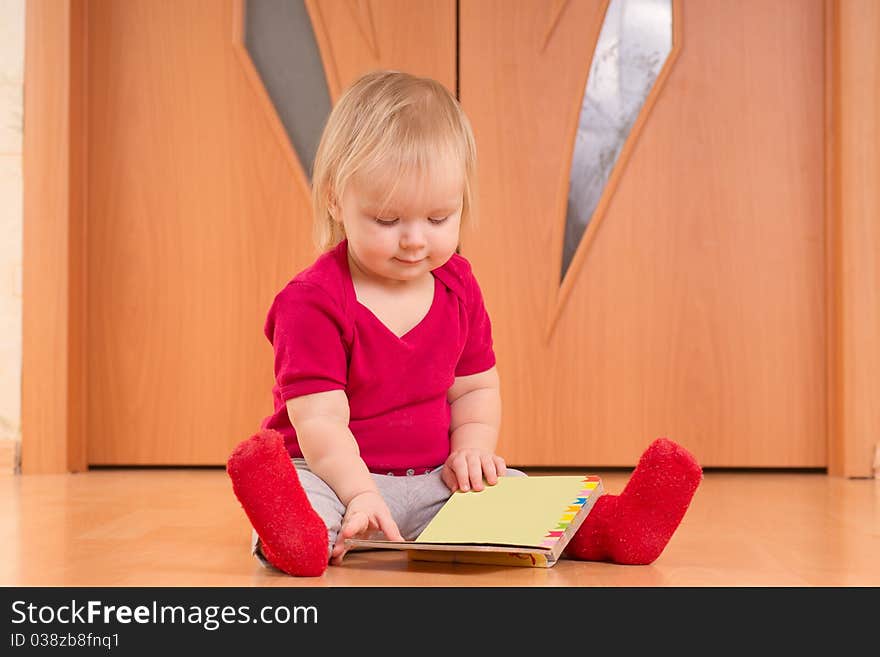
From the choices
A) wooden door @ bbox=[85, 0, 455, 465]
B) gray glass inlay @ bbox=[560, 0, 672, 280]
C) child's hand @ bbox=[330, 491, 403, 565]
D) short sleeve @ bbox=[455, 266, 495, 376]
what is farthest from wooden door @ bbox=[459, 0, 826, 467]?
child's hand @ bbox=[330, 491, 403, 565]

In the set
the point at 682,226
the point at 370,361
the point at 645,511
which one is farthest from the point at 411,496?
the point at 682,226

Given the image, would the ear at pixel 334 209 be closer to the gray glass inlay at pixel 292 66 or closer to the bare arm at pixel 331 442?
the bare arm at pixel 331 442

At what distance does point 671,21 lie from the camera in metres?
1.87

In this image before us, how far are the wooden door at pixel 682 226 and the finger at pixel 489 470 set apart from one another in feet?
2.57

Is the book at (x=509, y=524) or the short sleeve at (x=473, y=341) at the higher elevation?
the short sleeve at (x=473, y=341)

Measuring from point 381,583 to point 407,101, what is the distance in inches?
18.7

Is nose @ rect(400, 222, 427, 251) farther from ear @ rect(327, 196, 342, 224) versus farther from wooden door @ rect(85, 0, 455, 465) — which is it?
wooden door @ rect(85, 0, 455, 465)

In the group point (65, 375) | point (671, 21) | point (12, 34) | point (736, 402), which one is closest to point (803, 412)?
point (736, 402)

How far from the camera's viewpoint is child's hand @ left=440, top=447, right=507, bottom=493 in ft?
3.53

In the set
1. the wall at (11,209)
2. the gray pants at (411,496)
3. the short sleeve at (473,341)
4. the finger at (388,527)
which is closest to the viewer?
the finger at (388,527)

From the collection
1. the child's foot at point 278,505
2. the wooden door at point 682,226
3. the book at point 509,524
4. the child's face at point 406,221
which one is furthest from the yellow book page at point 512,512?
the wooden door at point 682,226

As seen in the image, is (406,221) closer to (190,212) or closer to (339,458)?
(339,458)

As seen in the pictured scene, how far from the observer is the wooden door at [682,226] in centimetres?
187
